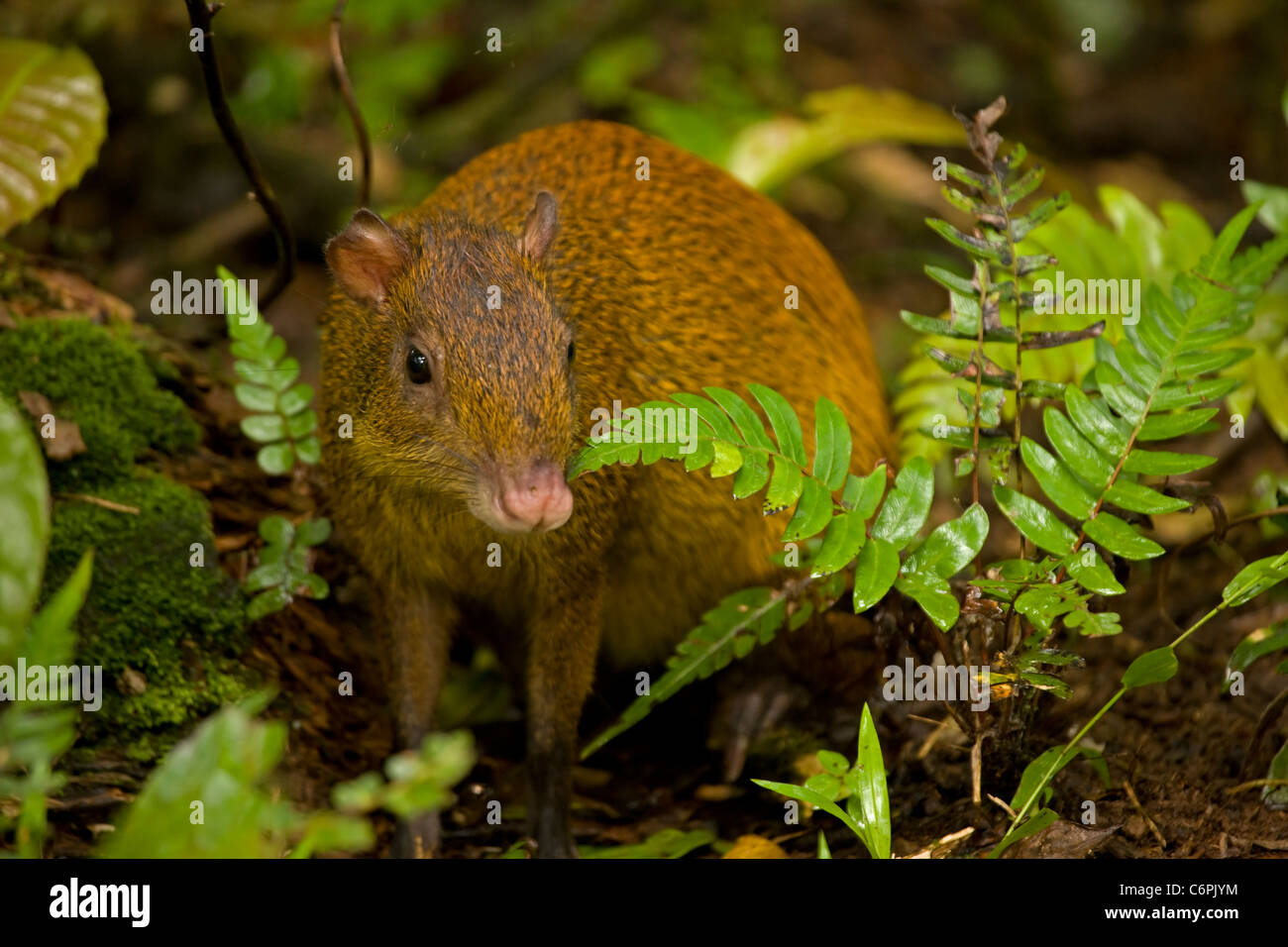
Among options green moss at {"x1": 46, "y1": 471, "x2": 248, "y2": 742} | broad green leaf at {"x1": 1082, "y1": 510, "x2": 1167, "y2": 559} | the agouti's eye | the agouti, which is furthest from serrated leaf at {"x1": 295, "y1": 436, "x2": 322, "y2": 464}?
broad green leaf at {"x1": 1082, "y1": 510, "x2": 1167, "y2": 559}

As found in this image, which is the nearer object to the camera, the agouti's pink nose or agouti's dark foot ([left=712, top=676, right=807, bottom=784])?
the agouti's pink nose

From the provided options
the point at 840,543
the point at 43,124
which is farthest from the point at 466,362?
the point at 43,124

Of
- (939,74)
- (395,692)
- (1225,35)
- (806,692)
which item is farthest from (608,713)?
(1225,35)

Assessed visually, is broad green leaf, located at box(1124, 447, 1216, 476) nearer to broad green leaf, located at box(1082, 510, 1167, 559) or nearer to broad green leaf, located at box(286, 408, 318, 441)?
broad green leaf, located at box(1082, 510, 1167, 559)

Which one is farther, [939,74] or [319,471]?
[939,74]

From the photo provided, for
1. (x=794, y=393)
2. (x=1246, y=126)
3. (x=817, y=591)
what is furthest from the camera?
(x=1246, y=126)

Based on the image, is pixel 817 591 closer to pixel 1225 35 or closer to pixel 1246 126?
pixel 1246 126

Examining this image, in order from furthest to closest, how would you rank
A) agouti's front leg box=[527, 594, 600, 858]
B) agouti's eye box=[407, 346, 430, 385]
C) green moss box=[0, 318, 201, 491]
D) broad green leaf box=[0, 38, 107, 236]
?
1. broad green leaf box=[0, 38, 107, 236]
2. green moss box=[0, 318, 201, 491]
3. agouti's front leg box=[527, 594, 600, 858]
4. agouti's eye box=[407, 346, 430, 385]

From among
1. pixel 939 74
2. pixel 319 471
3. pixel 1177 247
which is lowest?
pixel 319 471

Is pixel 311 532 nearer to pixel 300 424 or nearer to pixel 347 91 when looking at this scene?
pixel 300 424
